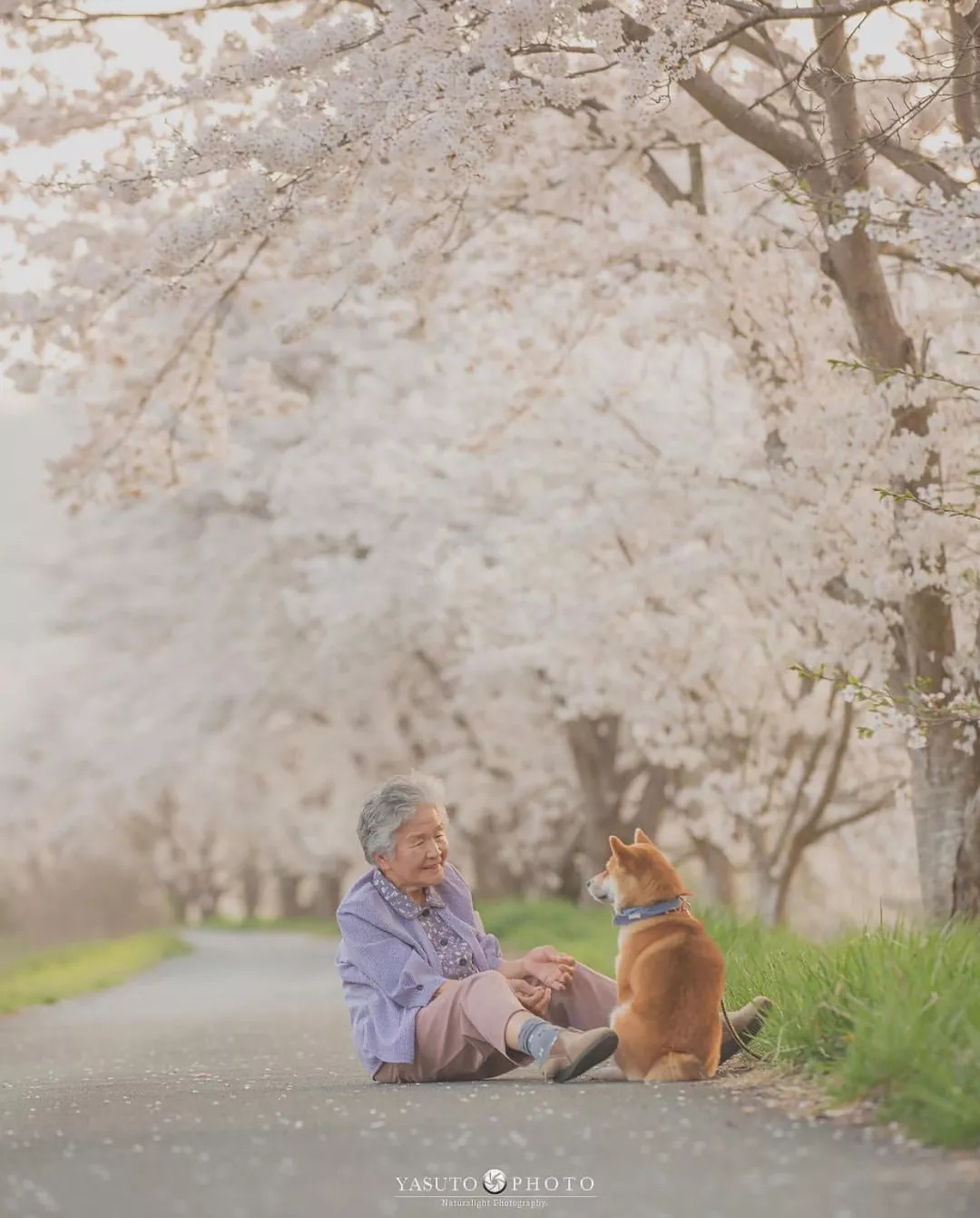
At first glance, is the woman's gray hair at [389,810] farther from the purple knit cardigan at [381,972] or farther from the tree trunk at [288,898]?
the tree trunk at [288,898]

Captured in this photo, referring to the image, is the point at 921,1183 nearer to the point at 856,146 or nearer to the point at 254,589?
the point at 856,146

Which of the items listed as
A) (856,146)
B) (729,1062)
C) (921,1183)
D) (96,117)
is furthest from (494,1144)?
(96,117)

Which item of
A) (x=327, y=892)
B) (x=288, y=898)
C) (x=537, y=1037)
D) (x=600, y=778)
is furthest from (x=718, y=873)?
(x=288, y=898)

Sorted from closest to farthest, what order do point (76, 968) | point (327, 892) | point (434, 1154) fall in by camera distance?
1. point (434, 1154)
2. point (76, 968)
3. point (327, 892)

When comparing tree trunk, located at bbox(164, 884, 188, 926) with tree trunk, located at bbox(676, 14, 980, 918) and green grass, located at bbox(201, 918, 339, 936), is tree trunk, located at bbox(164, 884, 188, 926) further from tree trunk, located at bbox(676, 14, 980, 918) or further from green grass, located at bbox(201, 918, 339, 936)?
tree trunk, located at bbox(676, 14, 980, 918)

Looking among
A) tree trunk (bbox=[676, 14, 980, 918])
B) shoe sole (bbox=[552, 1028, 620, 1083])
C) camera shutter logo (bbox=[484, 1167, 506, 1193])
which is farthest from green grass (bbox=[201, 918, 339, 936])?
camera shutter logo (bbox=[484, 1167, 506, 1193])

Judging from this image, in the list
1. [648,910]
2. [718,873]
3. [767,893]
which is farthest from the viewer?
[718,873]

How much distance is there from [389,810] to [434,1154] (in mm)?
1984

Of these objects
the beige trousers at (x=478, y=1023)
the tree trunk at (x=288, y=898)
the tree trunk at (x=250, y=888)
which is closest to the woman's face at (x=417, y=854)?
the beige trousers at (x=478, y=1023)

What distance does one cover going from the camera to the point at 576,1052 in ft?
17.5

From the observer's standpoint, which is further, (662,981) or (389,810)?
(389,810)

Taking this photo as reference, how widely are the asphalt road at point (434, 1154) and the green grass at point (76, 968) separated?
801 cm

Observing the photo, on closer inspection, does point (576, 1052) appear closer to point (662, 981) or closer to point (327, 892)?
point (662, 981)

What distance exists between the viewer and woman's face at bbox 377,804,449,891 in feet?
20.1
